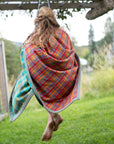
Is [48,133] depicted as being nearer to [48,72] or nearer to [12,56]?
[48,72]

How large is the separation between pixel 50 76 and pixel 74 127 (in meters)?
1.86

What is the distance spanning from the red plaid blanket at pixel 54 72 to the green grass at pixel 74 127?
1136mm

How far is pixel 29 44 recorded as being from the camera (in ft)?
6.95

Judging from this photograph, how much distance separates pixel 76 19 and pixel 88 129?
1642 mm

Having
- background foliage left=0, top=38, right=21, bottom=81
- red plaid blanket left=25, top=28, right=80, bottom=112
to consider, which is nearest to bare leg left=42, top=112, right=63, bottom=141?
red plaid blanket left=25, top=28, right=80, bottom=112

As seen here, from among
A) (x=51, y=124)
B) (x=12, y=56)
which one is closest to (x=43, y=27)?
(x=51, y=124)

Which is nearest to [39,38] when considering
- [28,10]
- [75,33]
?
[28,10]

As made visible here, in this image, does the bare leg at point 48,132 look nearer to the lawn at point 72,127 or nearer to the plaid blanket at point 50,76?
the plaid blanket at point 50,76

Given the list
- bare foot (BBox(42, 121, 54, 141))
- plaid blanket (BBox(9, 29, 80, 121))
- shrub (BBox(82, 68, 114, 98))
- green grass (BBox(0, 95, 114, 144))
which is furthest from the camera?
shrub (BBox(82, 68, 114, 98))

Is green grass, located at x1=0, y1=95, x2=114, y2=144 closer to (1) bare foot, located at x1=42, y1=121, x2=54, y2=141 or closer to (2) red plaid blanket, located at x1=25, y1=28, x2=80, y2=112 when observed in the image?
(1) bare foot, located at x1=42, y1=121, x2=54, y2=141

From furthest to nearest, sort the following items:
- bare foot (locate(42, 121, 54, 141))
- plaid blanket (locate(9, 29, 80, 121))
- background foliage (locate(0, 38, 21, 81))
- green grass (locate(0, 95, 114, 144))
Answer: background foliage (locate(0, 38, 21, 81)) → green grass (locate(0, 95, 114, 144)) → bare foot (locate(42, 121, 54, 141)) → plaid blanket (locate(9, 29, 80, 121))

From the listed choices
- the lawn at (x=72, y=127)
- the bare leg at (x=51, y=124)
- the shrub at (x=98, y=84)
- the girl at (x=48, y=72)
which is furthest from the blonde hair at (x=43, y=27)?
the shrub at (x=98, y=84)

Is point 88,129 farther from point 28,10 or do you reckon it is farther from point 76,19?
point 28,10

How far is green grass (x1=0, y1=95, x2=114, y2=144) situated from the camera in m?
3.20
